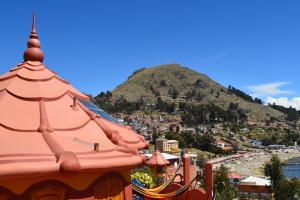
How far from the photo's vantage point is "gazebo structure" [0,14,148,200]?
5.87 metres

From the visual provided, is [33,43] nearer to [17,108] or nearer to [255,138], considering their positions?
[17,108]

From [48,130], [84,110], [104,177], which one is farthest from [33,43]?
[104,177]

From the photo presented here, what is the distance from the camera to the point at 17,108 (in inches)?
277

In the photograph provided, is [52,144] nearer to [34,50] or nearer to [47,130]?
[47,130]

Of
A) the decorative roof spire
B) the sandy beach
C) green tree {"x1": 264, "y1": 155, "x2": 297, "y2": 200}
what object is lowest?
the sandy beach

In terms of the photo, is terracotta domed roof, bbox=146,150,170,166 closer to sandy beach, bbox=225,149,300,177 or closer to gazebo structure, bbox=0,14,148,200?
gazebo structure, bbox=0,14,148,200

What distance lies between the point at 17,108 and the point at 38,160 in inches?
64.2

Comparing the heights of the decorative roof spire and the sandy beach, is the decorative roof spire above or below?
above

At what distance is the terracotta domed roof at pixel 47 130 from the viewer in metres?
5.87

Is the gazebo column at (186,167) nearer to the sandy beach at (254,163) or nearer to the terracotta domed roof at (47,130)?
the terracotta domed roof at (47,130)

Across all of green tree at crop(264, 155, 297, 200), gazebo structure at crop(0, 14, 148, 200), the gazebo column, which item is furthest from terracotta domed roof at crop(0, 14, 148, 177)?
green tree at crop(264, 155, 297, 200)

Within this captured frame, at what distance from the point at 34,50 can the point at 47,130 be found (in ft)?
8.09

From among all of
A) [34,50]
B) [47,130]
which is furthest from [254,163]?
[47,130]

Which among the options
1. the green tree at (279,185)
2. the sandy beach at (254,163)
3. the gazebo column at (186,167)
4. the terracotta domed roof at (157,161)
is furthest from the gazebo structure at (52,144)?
the sandy beach at (254,163)
